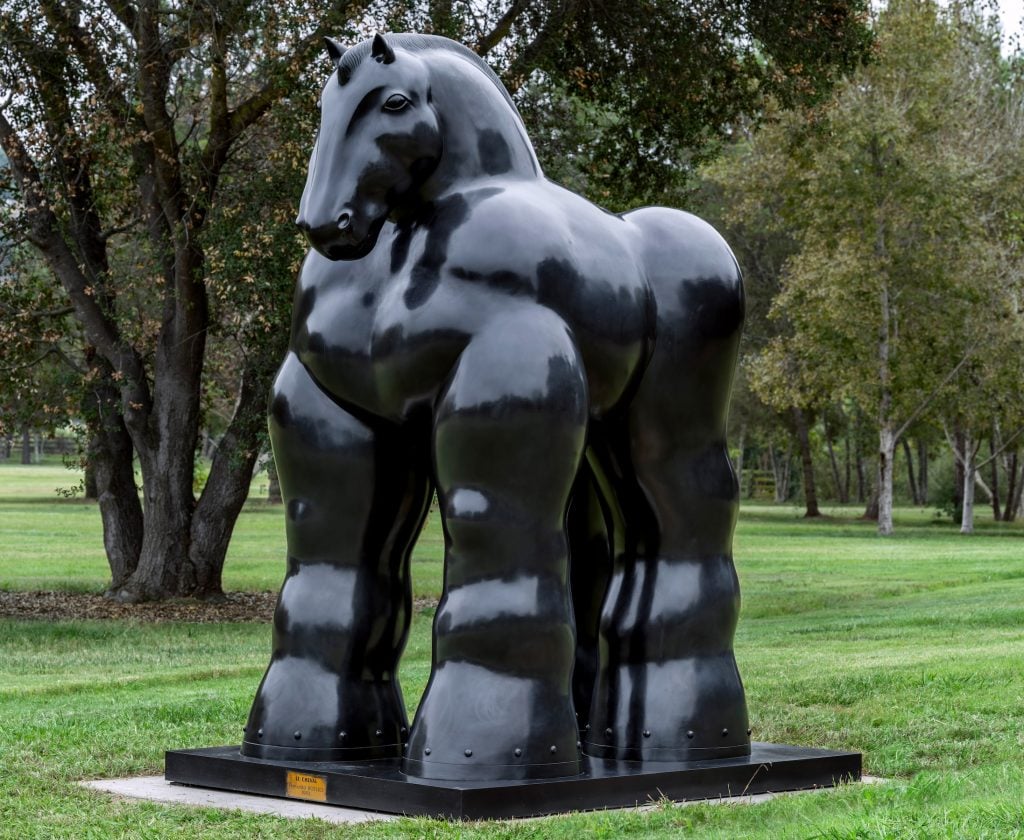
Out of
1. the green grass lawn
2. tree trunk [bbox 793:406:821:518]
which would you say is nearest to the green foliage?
the green grass lawn

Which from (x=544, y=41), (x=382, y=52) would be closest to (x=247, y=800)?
(x=382, y=52)

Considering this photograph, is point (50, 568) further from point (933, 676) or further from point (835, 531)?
point (835, 531)

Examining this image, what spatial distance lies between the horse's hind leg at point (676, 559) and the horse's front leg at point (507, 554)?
1.66 ft

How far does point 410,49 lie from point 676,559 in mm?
1986

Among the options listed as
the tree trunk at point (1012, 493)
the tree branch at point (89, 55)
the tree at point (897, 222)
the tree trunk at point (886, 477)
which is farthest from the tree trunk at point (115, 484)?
the tree trunk at point (1012, 493)

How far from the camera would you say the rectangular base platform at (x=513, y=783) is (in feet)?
14.4

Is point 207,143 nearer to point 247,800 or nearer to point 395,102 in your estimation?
point 395,102

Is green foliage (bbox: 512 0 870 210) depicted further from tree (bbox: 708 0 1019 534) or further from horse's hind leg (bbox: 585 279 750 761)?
tree (bbox: 708 0 1019 534)

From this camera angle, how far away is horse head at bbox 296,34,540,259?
4793mm

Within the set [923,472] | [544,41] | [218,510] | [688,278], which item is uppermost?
[544,41]

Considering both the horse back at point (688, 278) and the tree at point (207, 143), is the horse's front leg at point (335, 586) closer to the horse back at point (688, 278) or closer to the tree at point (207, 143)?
the horse back at point (688, 278)

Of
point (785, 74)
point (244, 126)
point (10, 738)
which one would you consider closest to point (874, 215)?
point (785, 74)

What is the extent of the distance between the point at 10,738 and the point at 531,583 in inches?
124

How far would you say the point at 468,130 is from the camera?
505 cm
